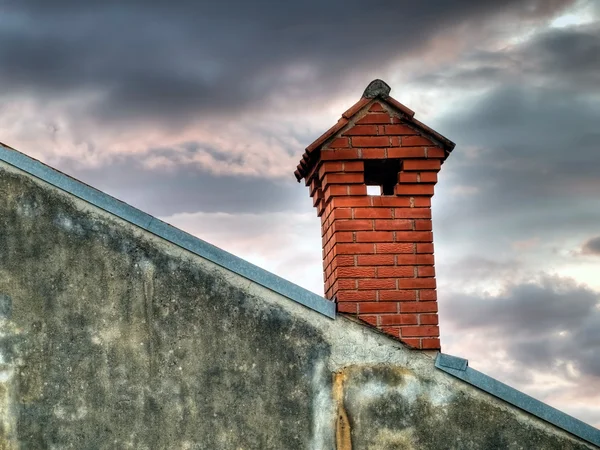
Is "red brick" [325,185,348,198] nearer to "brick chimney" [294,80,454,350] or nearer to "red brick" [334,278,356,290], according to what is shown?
"brick chimney" [294,80,454,350]

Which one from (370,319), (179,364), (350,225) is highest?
(350,225)

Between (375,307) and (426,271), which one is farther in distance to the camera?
(426,271)

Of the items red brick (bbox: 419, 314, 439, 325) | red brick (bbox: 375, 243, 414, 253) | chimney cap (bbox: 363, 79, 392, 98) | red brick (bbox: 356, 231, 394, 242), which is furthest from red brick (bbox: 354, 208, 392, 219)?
chimney cap (bbox: 363, 79, 392, 98)

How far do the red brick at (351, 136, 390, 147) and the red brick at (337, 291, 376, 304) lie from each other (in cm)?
115

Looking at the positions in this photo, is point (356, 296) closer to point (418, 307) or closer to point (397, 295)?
point (397, 295)

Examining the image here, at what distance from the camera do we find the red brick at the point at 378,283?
6727 mm

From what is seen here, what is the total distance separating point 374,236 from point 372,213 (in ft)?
0.59

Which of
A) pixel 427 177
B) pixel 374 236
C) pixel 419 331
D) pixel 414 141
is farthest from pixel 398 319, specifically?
pixel 414 141

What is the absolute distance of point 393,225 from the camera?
6879mm

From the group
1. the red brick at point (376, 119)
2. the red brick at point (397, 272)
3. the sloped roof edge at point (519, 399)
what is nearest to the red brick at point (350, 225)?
the red brick at point (397, 272)

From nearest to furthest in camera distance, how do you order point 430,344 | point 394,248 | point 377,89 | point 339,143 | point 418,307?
point 430,344, point 418,307, point 394,248, point 339,143, point 377,89

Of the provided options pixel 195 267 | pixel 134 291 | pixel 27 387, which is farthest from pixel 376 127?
pixel 27 387

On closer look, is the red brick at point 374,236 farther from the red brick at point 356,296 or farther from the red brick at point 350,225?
the red brick at point 356,296

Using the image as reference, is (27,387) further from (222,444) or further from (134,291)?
(222,444)
